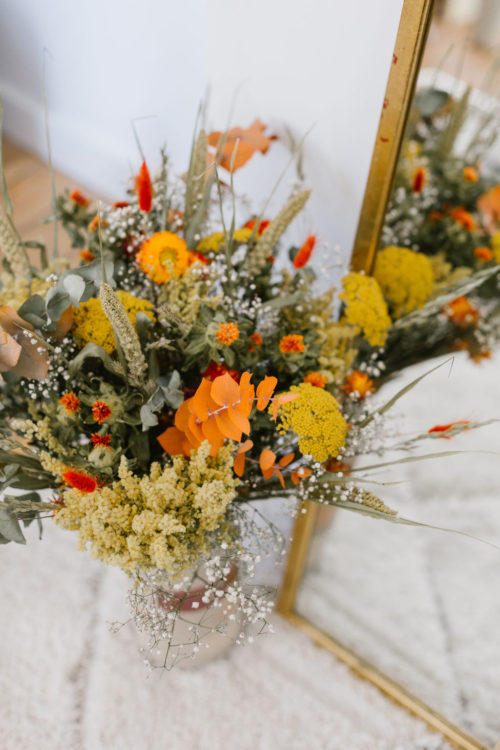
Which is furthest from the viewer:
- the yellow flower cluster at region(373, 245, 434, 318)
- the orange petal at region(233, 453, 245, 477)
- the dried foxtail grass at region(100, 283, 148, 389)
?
the yellow flower cluster at region(373, 245, 434, 318)

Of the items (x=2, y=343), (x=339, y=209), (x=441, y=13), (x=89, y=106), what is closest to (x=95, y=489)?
(x=2, y=343)

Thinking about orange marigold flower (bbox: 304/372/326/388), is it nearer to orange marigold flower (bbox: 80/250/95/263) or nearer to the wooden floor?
orange marigold flower (bbox: 80/250/95/263)

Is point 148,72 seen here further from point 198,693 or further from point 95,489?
point 198,693

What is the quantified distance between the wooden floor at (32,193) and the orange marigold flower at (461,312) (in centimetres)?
97

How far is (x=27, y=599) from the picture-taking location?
1119mm

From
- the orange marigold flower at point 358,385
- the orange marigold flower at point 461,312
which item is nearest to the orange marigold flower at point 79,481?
the orange marigold flower at point 358,385

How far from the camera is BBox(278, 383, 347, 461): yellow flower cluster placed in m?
0.65

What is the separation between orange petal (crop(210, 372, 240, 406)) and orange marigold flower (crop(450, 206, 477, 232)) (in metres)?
0.66

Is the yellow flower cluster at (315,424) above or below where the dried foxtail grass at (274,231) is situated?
below

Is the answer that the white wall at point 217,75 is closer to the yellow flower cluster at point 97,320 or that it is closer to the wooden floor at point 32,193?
the wooden floor at point 32,193

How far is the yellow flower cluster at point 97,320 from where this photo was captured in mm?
685

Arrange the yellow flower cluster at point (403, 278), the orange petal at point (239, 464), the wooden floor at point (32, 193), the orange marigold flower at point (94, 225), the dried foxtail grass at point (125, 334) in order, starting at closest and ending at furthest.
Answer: the dried foxtail grass at point (125, 334) → the orange petal at point (239, 464) → the orange marigold flower at point (94, 225) → the yellow flower cluster at point (403, 278) → the wooden floor at point (32, 193)

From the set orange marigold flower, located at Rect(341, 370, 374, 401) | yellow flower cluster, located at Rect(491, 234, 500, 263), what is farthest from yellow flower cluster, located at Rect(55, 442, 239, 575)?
yellow flower cluster, located at Rect(491, 234, 500, 263)

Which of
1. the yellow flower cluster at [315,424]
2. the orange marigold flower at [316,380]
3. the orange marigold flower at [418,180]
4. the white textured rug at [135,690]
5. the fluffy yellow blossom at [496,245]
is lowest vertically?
the white textured rug at [135,690]
